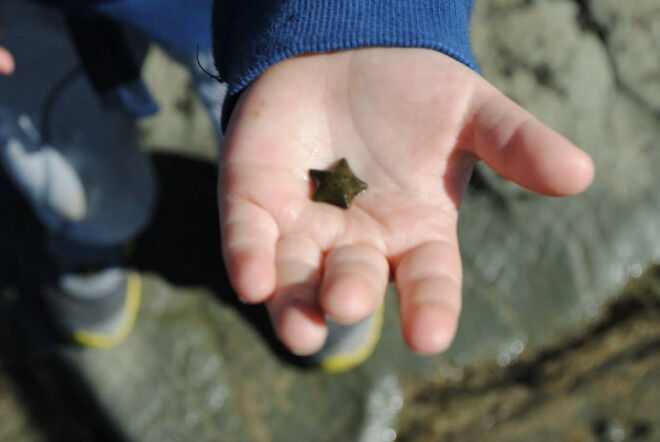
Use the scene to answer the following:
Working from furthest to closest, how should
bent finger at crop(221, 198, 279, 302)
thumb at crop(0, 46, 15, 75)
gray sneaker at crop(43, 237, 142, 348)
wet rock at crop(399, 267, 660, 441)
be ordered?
gray sneaker at crop(43, 237, 142, 348)
wet rock at crop(399, 267, 660, 441)
thumb at crop(0, 46, 15, 75)
bent finger at crop(221, 198, 279, 302)

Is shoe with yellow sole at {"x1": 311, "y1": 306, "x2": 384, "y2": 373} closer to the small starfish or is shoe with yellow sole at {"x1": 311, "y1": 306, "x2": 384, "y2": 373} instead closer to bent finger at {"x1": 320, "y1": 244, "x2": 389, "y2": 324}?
the small starfish

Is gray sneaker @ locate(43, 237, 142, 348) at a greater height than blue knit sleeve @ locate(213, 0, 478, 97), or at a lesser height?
lesser

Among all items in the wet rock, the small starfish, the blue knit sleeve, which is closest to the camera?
the small starfish

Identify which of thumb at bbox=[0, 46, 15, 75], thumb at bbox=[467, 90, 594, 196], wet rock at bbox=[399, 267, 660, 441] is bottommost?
wet rock at bbox=[399, 267, 660, 441]

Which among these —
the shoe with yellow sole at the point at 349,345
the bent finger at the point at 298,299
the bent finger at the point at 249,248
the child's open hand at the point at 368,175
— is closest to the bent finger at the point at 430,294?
the child's open hand at the point at 368,175

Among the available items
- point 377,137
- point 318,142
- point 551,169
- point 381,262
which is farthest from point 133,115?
point 551,169

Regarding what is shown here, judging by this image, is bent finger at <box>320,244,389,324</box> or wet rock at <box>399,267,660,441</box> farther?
wet rock at <box>399,267,660,441</box>

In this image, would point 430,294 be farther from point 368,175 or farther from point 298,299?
point 368,175

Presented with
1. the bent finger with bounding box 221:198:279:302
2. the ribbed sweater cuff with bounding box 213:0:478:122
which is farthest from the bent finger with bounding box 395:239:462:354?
the ribbed sweater cuff with bounding box 213:0:478:122
